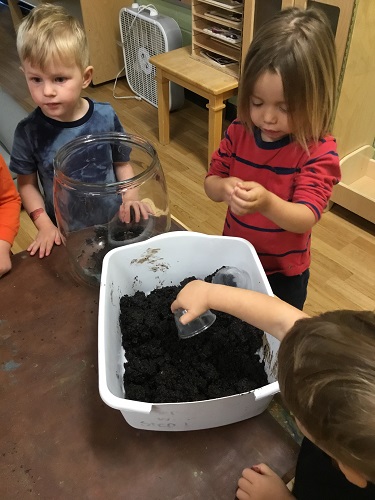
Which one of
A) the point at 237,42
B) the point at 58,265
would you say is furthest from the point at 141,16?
the point at 58,265

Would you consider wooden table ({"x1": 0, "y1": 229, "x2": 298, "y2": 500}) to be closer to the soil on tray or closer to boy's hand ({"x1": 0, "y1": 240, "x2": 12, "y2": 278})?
the soil on tray

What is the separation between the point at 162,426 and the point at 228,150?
1.81 ft

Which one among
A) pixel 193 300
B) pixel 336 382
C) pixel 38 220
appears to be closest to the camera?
pixel 336 382

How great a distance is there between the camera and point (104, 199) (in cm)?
74

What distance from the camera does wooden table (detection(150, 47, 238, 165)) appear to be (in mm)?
1923

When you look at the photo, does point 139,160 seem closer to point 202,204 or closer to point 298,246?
point 298,246

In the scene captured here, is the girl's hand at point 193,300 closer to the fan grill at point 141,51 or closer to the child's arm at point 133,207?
the child's arm at point 133,207

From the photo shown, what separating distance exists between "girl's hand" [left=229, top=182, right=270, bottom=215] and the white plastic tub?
54 millimetres

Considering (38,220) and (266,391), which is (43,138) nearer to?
(38,220)

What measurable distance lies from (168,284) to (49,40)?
50cm

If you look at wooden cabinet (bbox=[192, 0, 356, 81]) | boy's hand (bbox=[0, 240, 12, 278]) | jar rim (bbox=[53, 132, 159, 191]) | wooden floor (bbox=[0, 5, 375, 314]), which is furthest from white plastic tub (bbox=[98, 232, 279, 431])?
wooden cabinet (bbox=[192, 0, 356, 81])

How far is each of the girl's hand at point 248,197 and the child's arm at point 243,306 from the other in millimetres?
146

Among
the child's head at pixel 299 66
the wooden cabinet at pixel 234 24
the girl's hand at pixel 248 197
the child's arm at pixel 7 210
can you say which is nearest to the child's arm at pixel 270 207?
the girl's hand at pixel 248 197

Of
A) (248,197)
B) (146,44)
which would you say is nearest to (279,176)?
(248,197)
